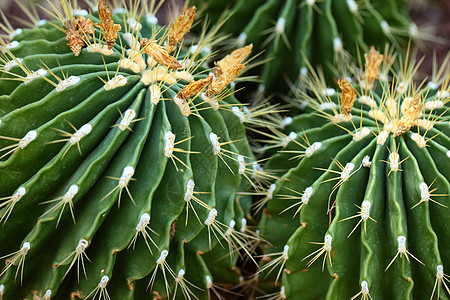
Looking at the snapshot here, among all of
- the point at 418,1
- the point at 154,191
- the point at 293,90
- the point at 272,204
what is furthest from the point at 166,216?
the point at 418,1

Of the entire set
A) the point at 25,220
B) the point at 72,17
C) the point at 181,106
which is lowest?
the point at 25,220

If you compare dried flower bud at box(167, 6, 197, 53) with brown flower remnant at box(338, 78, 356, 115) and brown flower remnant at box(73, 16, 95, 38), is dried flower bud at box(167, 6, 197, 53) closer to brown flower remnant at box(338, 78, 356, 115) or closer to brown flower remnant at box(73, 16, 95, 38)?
brown flower remnant at box(73, 16, 95, 38)

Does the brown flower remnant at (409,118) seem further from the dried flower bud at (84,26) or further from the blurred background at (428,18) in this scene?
the blurred background at (428,18)

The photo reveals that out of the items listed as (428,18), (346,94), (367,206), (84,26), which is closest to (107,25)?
(84,26)

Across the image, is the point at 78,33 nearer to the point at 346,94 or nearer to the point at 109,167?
the point at 109,167

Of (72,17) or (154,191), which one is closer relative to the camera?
(154,191)

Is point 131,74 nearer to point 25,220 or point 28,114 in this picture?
point 28,114
